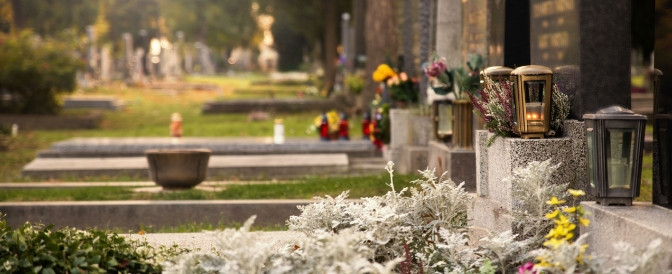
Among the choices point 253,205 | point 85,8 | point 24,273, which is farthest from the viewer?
point 85,8

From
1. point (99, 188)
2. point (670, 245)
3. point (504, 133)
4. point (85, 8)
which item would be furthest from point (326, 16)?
point (670, 245)

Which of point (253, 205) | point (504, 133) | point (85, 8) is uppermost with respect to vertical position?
point (85, 8)

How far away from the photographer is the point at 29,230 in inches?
244

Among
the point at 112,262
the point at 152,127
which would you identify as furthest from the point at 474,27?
the point at 152,127

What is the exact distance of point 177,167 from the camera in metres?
12.8

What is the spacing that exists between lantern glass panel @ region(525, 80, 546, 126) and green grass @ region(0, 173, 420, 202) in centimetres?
470

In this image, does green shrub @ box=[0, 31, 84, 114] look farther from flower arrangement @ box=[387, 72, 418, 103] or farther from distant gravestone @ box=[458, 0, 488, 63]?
distant gravestone @ box=[458, 0, 488, 63]

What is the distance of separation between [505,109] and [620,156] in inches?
58.0

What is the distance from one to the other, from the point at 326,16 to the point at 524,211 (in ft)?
108

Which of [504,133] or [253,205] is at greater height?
[504,133]

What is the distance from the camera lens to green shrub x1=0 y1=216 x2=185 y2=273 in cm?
582

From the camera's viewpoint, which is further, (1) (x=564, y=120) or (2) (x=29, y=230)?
(1) (x=564, y=120)

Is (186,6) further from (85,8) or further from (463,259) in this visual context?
(463,259)

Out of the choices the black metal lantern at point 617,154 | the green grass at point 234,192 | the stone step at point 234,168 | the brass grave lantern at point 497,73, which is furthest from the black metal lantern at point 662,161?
the stone step at point 234,168
